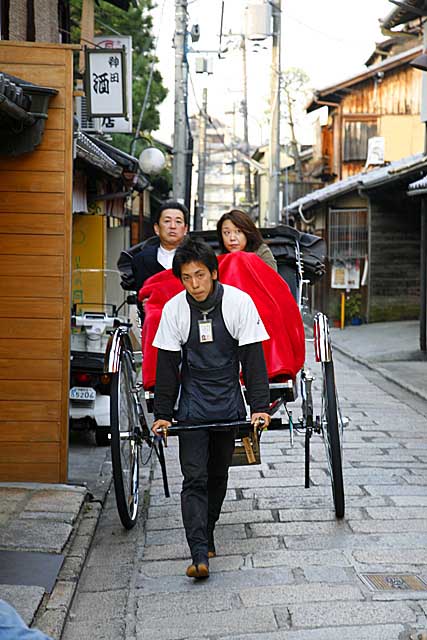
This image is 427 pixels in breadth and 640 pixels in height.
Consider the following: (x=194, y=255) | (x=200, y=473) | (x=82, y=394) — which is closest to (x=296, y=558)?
(x=200, y=473)

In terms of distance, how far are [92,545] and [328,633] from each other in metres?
2.46

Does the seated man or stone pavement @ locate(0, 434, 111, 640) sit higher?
the seated man

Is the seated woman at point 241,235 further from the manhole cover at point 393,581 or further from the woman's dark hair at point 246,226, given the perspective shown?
the manhole cover at point 393,581

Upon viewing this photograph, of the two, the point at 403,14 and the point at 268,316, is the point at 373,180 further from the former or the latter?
the point at 268,316

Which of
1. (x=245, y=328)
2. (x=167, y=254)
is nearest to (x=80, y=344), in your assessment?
(x=167, y=254)

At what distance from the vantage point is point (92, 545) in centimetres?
673

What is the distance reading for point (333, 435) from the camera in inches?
257

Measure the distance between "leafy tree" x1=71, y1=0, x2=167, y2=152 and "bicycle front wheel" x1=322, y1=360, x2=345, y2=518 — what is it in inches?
704

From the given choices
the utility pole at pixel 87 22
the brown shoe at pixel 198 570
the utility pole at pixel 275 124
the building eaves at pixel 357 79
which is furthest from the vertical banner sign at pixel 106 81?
the building eaves at pixel 357 79

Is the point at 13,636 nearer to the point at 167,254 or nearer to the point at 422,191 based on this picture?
the point at 167,254

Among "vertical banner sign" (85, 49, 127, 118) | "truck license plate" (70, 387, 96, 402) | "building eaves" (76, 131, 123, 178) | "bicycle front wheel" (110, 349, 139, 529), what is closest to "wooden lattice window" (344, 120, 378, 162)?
"building eaves" (76, 131, 123, 178)

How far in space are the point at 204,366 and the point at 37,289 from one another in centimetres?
240

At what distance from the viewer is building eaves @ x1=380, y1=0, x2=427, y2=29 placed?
19.3m

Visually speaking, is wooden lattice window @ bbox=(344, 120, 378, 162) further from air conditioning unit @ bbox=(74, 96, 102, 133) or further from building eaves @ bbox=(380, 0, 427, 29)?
air conditioning unit @ bbox=(74, 96, 102, 133)
